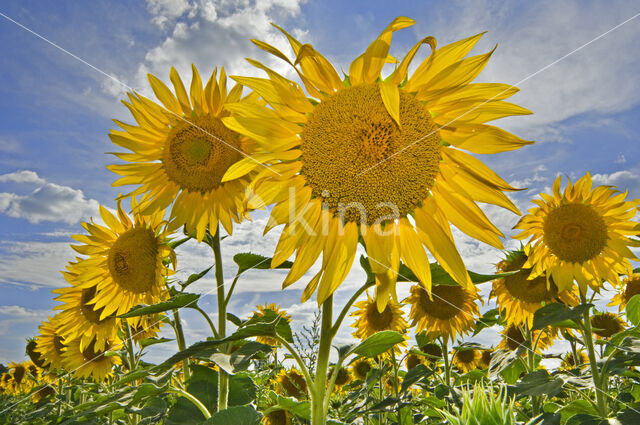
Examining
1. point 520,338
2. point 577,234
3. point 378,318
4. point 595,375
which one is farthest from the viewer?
point 520,338

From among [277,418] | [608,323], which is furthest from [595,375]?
[608,323]

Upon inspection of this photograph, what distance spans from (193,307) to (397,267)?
1044mm

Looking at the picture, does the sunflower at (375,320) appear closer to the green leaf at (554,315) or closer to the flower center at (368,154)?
the green leaf at (554,315)

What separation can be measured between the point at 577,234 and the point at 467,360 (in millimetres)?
3331

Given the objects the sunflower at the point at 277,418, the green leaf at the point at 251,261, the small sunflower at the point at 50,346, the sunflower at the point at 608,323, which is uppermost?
the small sunflower at the point at 50,346

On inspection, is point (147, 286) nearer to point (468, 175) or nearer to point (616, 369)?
point (468, 175)

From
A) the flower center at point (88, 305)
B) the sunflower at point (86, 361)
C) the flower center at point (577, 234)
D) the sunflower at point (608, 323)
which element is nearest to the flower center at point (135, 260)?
the flower center at point (88, 305)

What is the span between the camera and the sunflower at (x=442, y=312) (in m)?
4.68

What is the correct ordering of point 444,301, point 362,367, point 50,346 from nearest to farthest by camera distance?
1. point 444,301
2. point 50,346
3. point 362,367

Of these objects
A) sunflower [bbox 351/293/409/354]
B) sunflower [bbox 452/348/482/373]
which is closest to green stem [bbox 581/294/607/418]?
sunflower [bbox 351/293/409/354]

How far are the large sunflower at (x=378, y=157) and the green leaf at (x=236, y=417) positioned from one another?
443mm

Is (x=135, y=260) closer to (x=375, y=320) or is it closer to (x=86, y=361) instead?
(x=86, y=361)

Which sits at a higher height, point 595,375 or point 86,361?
point 86,361

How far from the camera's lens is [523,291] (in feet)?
14.3
